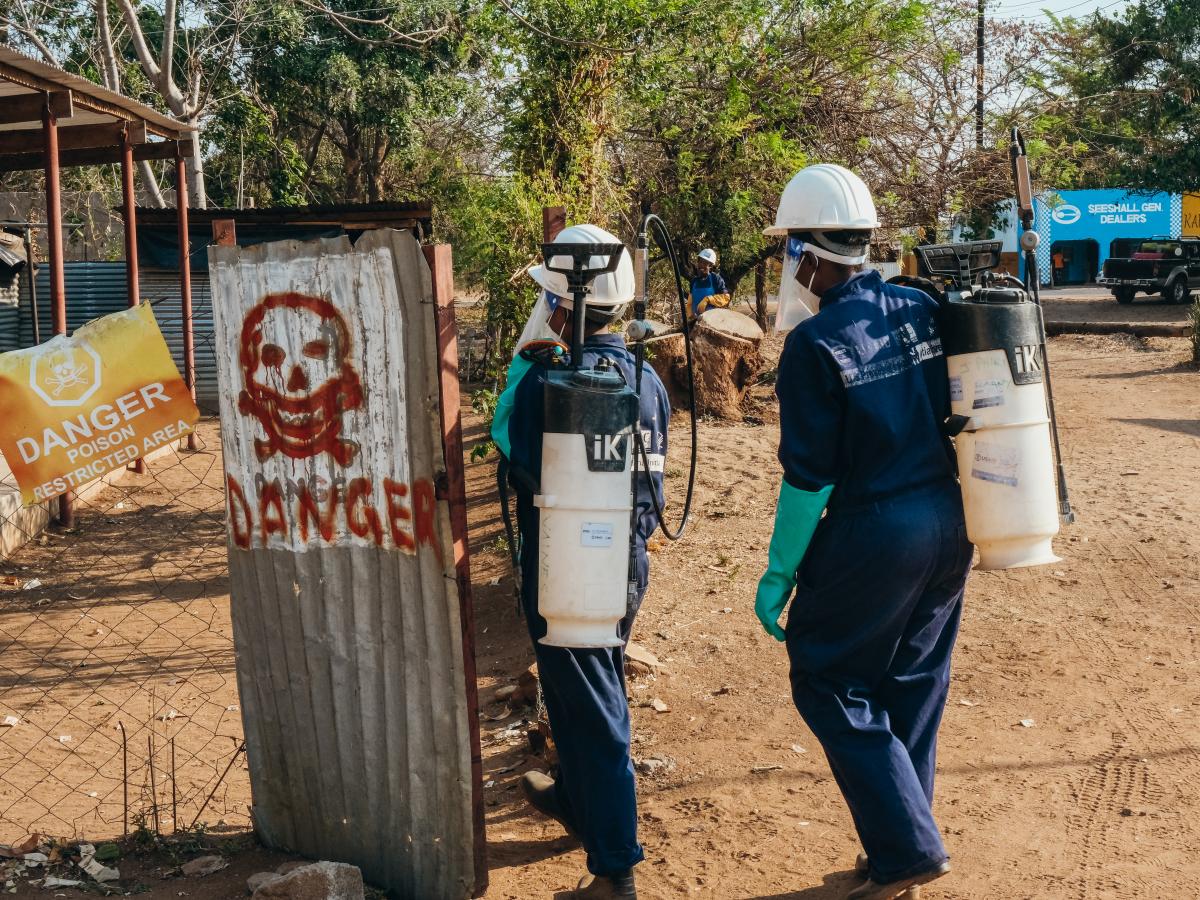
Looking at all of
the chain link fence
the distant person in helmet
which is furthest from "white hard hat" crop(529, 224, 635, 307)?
the distant person in helmet

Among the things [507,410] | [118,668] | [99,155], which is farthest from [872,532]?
[99,155]

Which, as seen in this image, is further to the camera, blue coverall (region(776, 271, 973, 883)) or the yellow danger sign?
the yellow danger sign

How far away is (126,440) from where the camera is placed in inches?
150

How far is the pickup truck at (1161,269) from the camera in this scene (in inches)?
1009

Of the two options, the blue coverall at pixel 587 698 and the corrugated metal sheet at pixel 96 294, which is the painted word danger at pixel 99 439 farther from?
the corrugated metal sheet at pixel 96 294

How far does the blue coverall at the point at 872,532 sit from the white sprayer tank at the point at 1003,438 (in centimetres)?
8

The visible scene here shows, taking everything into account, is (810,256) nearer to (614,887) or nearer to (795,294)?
(795,294)

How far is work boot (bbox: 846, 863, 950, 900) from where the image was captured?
10.5ft

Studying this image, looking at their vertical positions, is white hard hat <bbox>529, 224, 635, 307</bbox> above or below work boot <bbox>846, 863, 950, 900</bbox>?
above

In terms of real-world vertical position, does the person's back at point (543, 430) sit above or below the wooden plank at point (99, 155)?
below

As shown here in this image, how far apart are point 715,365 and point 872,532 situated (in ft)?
28.7

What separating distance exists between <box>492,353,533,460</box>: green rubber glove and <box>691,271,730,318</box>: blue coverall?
9565 millimetres

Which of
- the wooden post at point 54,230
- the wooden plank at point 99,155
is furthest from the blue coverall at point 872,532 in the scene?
the wooden plank at point 99,155

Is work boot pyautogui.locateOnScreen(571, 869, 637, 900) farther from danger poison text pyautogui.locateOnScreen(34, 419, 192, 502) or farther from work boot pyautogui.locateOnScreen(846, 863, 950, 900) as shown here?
danger poison text pyautogui.locateOnScreen(34, 419, 192, 502)
